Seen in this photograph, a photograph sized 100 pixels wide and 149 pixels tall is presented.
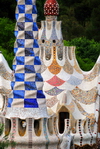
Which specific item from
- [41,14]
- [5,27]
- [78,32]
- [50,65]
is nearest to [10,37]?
[5,27]

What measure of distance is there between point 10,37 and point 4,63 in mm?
17948

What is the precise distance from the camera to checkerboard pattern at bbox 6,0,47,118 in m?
22.8

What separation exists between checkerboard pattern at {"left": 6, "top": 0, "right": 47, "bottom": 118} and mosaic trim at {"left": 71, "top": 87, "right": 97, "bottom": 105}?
339 inches

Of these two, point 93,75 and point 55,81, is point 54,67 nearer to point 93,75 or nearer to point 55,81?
point 55,81

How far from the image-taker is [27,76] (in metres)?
22.7

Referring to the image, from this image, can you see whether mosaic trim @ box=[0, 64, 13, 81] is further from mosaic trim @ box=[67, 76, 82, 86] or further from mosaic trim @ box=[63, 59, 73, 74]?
mosaic trim @ box=[67, 76, 82, 86]

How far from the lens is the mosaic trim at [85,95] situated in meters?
31.6

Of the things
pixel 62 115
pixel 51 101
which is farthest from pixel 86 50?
pixel 62 115

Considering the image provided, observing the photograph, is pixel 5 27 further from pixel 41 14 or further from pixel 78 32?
pixel 78 32

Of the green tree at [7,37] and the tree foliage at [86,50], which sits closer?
the green tree at [7,37]

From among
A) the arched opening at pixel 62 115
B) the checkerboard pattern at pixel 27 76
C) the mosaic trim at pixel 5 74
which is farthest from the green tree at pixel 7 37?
the checkerboard pattern at pixel 27 76

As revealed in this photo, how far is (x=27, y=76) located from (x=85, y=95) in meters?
9.22

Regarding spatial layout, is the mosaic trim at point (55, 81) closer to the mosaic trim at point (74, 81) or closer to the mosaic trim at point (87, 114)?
the mosaic trim at point (74, 81)

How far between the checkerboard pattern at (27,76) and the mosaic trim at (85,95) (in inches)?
339
